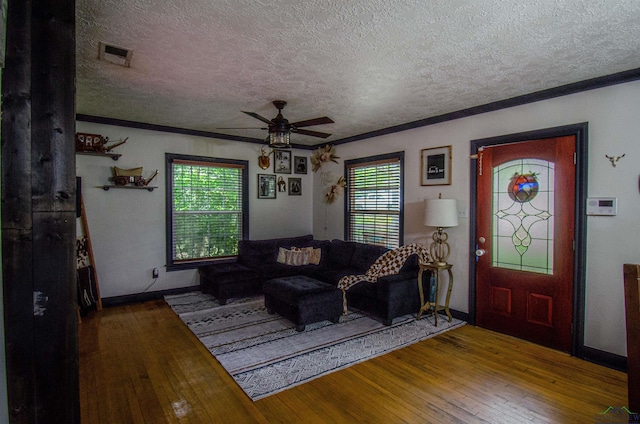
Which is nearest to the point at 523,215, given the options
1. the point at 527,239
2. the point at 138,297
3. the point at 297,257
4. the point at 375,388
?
the point at 527,239

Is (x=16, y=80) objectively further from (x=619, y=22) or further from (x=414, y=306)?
(x=414, y=306)

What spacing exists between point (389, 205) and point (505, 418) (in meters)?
3.24

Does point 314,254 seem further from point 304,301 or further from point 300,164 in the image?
point 300,164

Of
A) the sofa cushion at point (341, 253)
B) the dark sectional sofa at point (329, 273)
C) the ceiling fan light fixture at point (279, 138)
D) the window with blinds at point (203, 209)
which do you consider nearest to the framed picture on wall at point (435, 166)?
the dark sectional sofa at point (329, 273)

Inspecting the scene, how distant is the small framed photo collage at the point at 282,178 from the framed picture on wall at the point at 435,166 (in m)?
2.55

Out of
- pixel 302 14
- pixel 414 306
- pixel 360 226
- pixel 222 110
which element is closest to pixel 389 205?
pixel 360 226

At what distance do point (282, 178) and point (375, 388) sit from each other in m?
4.27

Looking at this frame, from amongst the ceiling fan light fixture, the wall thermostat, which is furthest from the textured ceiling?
the wall thermostat

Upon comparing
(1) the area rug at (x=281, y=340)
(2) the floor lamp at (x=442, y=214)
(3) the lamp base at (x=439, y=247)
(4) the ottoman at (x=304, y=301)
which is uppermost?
(2) the floor lamp at (x=442, y=214)

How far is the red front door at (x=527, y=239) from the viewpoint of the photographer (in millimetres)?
3232

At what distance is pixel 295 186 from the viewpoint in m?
6.32

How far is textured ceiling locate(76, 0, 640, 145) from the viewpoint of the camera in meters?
1.93

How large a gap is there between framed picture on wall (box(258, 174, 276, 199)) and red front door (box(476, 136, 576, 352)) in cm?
347

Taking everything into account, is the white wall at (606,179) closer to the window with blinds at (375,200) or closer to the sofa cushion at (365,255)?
the window with blinds at (375,200)
